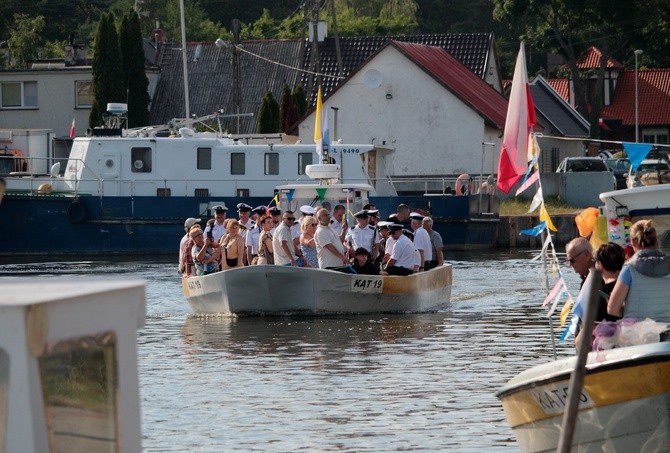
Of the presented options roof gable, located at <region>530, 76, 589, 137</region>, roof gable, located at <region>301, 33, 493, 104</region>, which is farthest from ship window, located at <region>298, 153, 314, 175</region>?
roof gable, located at <region>530, 76, 589, 137</region>

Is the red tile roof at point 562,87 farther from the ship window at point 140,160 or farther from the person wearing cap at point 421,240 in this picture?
the person wearing cap at point 421,240

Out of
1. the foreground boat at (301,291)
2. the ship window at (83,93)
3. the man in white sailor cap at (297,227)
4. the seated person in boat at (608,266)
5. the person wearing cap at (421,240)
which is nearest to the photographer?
the seated person in boat at (608,266)

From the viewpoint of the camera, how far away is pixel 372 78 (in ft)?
164

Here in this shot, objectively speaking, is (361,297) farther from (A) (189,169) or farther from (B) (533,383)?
(A) (189,169)

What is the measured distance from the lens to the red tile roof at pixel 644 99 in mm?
80250

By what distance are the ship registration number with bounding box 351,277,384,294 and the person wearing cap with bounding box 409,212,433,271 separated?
1035mm

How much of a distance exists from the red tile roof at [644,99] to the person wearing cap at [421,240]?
5698cm

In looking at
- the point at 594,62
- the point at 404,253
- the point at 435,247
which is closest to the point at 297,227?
the point at 404,253

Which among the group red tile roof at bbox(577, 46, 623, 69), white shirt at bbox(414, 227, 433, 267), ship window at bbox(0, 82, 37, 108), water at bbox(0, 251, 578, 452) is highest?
red tile roof at bbox(577, 46, 623, 69)

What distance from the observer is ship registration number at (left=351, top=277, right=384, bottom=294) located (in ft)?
74.0

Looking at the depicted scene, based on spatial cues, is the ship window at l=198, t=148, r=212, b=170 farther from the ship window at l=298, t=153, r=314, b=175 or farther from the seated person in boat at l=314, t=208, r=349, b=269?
the seated person in boat at l=314, t=208, r=349, b=269

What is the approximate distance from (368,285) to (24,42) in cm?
4840

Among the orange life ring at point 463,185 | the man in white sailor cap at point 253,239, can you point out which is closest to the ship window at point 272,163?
the orange life ring at point 463,185

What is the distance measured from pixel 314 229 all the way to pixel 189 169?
1641cm
